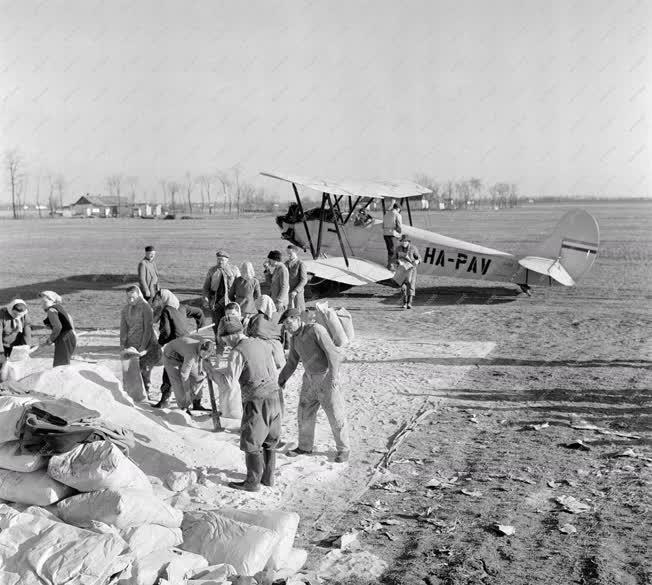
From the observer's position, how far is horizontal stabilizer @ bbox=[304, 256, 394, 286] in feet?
54.3

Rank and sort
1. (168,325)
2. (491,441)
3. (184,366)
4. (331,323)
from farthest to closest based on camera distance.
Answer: (168,325), (184,366), (491,441), (331,323)

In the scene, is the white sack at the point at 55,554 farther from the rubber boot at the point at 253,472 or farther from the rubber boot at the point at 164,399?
the rubber boot at the point at 164,399

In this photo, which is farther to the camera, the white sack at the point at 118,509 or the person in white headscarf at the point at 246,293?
the person in white headscarf at the point at 246,293

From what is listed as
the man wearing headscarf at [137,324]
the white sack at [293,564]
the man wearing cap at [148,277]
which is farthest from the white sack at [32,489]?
the man wearing cap at [148,277]

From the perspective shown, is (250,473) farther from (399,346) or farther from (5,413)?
(399,346)

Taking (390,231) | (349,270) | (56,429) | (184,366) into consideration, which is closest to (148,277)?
(184,366)

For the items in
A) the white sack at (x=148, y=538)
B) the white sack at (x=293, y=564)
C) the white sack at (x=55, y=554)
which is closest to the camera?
Result: the white sack at (x=55, y=554)

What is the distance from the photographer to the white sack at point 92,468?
200 inches

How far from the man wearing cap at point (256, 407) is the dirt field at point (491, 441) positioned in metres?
0.33

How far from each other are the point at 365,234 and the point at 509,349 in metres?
7.14

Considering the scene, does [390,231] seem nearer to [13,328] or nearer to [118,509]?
[13,328]

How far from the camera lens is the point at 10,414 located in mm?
5473

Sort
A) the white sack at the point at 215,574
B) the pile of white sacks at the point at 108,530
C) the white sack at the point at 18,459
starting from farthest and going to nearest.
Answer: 1. the white sack at the point at 18,459
2. the white sack at the point at 215,574
3. the pile of white sacks at the point at 108,530

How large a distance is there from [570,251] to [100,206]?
364 ft
